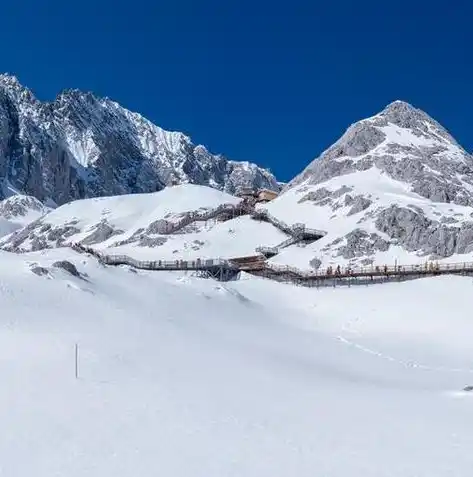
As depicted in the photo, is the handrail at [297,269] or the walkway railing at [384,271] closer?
the walkway railing at [384,271]

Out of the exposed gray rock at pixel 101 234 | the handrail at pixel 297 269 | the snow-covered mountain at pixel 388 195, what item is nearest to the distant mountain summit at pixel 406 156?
the snow-covered mountain at pixel 388 195

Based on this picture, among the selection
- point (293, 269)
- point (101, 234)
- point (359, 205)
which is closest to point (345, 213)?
point (359, 205)

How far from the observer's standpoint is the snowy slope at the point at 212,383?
1717 cm

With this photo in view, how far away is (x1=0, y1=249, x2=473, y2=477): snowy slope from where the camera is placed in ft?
56.3

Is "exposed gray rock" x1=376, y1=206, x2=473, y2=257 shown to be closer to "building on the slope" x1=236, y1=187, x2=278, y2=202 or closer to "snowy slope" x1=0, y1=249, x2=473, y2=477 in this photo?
"snowy slope" x1=0, y1=249, x2=473, y2=477

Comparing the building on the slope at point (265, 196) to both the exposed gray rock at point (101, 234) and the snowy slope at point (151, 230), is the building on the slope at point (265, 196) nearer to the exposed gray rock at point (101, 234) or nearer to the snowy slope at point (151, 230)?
the snowy slope at point (151, 230)

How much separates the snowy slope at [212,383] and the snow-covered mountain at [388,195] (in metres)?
27.4

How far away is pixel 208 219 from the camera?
120 metres

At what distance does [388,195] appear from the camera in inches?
4075

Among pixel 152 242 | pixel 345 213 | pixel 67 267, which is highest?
pixel 345 213

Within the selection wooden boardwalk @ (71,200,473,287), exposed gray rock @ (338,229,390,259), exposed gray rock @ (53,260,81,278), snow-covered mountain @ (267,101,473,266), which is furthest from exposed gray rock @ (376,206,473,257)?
exposed gray rock @ (53,260,81,278)

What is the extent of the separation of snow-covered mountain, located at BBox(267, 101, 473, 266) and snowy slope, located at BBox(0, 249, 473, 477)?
90.0 ft

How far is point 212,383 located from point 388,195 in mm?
81328

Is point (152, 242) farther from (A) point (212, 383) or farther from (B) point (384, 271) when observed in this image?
(A) point (212, 383)
